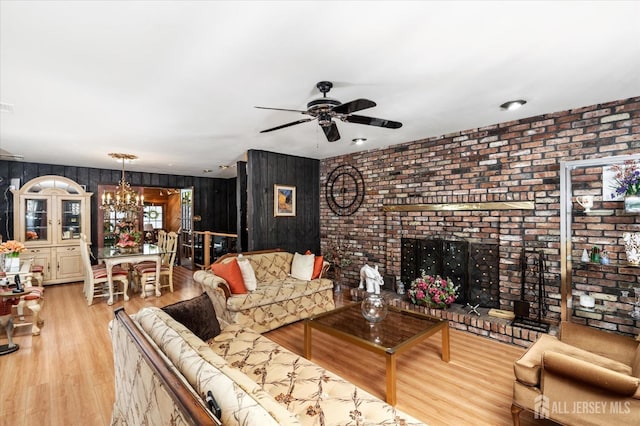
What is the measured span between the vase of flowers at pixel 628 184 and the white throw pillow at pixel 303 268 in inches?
139

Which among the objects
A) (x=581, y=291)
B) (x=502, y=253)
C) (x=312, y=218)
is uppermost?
(x=312, y=218)

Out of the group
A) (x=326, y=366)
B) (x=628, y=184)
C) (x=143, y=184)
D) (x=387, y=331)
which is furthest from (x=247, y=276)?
(x=143, y=184)

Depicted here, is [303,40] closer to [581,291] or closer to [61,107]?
[61,107]

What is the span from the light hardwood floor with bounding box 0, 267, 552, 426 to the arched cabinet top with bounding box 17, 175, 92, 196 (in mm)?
3438

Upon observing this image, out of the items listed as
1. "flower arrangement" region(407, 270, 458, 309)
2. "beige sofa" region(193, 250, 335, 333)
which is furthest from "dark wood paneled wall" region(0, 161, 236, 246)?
"flower arrangement" region(407, 270, 458, 309)

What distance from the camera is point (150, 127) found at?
3.78 m

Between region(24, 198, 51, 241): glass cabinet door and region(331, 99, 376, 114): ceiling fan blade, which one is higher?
region(331, 99, 376, 114): ceiling fan blade

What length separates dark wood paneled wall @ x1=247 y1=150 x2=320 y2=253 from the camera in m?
5.07

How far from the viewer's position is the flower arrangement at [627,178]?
Result: 9.32 feet

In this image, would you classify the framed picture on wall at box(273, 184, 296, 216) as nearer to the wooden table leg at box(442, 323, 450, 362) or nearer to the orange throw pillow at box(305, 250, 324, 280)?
the orange throw pillow at box(305, 250, 324, 280)

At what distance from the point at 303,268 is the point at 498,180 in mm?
2844

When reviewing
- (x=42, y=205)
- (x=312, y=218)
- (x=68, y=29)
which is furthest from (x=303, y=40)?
(x=42, y=205)

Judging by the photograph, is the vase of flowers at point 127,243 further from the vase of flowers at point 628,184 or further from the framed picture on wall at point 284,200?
the vase of flowers at point 628,184

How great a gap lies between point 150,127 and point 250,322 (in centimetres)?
264
